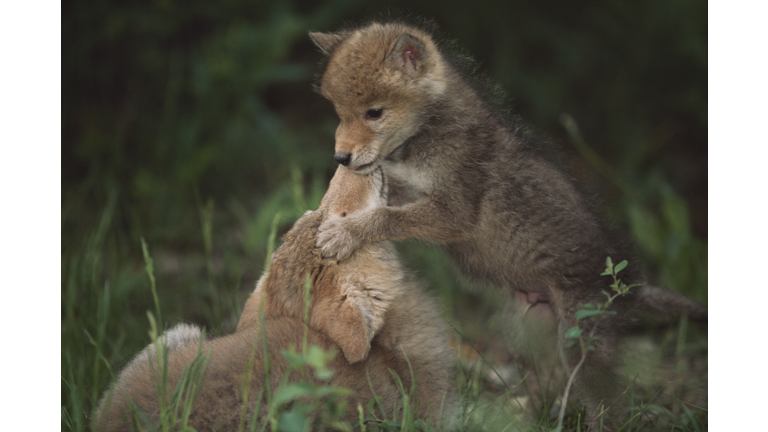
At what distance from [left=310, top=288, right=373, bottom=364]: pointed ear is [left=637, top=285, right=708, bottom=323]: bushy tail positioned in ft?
6.57

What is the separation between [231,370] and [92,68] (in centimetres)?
450

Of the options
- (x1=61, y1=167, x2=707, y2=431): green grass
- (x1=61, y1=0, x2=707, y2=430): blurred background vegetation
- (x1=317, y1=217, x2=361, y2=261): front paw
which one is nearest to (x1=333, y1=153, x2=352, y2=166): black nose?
(x1=317, y1=217, x2=361, y2=261): front paw

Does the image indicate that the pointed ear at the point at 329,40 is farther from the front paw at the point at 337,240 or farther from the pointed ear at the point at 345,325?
the pointed ear at the point at 345,325

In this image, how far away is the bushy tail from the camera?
14.1 feet

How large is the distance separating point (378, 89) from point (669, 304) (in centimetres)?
226

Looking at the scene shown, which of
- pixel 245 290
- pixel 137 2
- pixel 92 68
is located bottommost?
pixel 245 290

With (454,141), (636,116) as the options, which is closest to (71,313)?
(454,141)

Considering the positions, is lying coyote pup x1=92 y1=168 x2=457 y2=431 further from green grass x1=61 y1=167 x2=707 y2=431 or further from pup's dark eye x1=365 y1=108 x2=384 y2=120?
pup's dark eye x1=365 y1=108 x2=384 y2=120

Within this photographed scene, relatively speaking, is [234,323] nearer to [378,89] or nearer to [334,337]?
[334,337]

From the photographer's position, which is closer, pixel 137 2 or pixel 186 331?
pixel 186 331

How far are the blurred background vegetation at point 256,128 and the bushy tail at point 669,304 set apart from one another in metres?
0.78

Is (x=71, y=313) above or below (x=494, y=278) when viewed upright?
below

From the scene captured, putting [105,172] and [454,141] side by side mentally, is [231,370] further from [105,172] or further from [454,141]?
[105,172]

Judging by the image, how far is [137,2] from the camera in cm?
650
